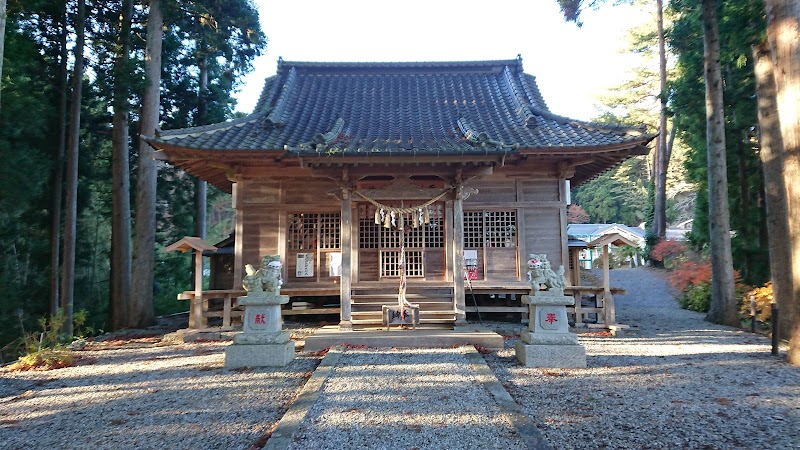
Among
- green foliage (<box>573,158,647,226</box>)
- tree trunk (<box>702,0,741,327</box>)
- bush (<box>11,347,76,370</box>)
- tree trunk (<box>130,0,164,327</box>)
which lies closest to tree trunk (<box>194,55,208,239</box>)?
tree trunk (<box>130,0,164,327</box>)

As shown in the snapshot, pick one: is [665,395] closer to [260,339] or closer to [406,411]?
[406,411]

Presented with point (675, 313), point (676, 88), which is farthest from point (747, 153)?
point (675, 313)

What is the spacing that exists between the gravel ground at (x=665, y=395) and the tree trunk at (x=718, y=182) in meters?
2.29

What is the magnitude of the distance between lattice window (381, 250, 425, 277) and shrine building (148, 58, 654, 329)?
0.03 m

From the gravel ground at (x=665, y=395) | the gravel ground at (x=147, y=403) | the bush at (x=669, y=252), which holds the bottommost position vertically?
the gravel ground at (x=147, y=403)

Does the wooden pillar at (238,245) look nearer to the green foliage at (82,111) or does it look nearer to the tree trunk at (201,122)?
the green foliage at (82,111)

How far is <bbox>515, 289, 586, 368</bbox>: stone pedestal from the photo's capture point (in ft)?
21.8

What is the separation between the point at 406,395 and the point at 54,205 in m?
12.8

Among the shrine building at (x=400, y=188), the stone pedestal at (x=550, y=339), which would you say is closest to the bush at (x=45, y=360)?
the shrine building at (x=400, y=188)

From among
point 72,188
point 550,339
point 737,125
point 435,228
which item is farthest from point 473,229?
point 72,188

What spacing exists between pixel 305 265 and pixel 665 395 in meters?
8.20

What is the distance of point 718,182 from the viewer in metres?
11.1

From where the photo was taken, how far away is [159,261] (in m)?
20.3

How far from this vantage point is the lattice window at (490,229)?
11.2 m
